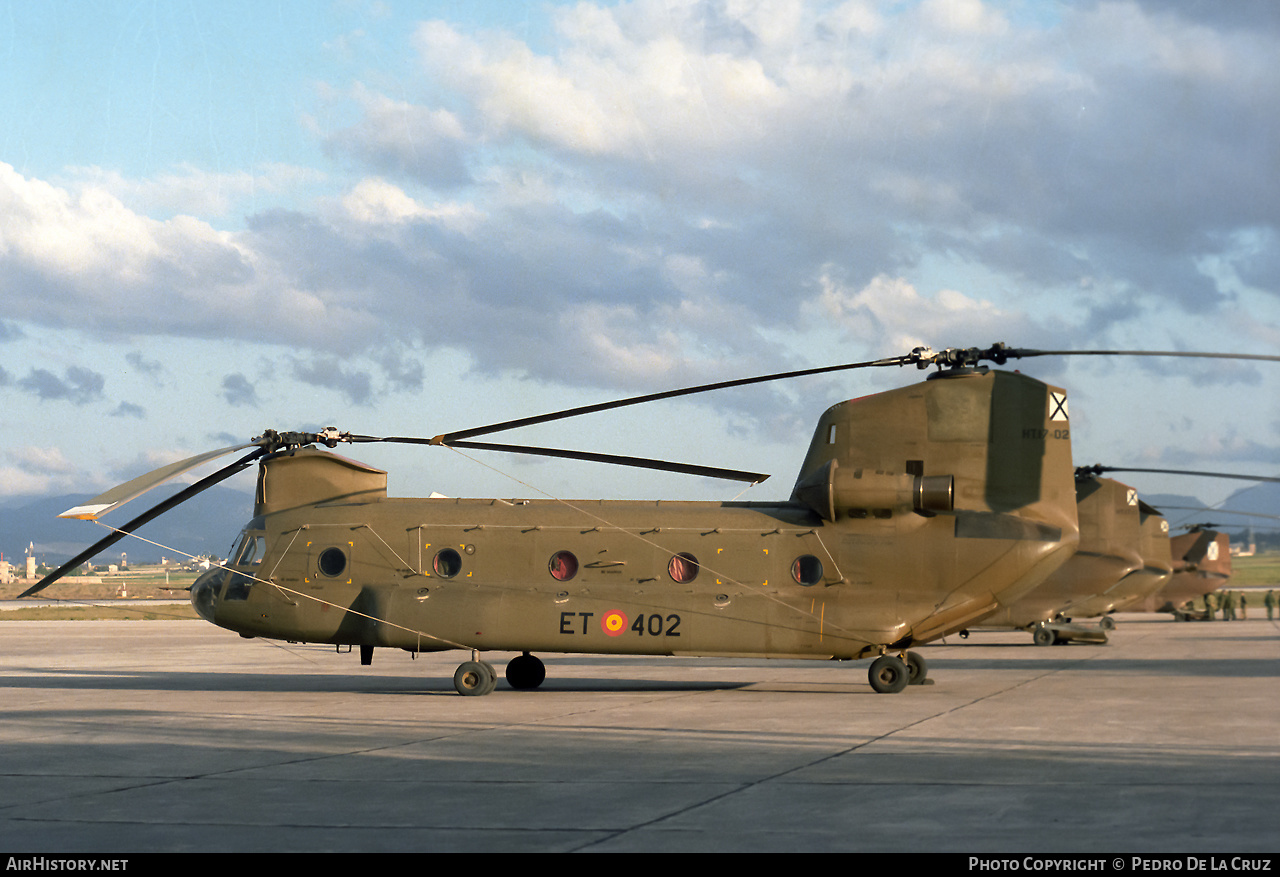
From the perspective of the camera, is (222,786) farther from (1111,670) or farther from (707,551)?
(1111,670)

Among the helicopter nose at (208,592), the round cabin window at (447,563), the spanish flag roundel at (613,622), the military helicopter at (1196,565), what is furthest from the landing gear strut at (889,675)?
the military helicopter at (1196,565)

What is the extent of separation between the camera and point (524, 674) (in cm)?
2334

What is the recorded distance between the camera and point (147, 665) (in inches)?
1190

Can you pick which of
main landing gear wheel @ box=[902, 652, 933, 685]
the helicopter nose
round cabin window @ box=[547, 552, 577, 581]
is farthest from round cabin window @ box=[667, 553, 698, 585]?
the helicopter nose

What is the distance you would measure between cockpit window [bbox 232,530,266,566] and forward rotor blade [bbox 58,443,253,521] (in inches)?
80.1

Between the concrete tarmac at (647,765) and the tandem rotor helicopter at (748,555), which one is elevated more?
the tandem rotor helicopter at (748,555)

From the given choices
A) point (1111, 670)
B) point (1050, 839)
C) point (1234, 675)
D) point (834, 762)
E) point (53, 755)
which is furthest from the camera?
point (1111, 670)

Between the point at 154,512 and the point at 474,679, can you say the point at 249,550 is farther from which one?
the point at 474,679

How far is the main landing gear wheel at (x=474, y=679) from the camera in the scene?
70.4 ft

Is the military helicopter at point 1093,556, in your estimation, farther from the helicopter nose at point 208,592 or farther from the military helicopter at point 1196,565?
the military helicopter at point 1196,565

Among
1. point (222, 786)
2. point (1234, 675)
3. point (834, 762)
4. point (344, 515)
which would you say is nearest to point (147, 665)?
point (344, 515)

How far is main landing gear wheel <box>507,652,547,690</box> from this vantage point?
23328 millimetres

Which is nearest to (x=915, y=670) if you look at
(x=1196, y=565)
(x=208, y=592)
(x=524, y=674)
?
(x=524, y=674)

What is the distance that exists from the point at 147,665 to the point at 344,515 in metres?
10.5
